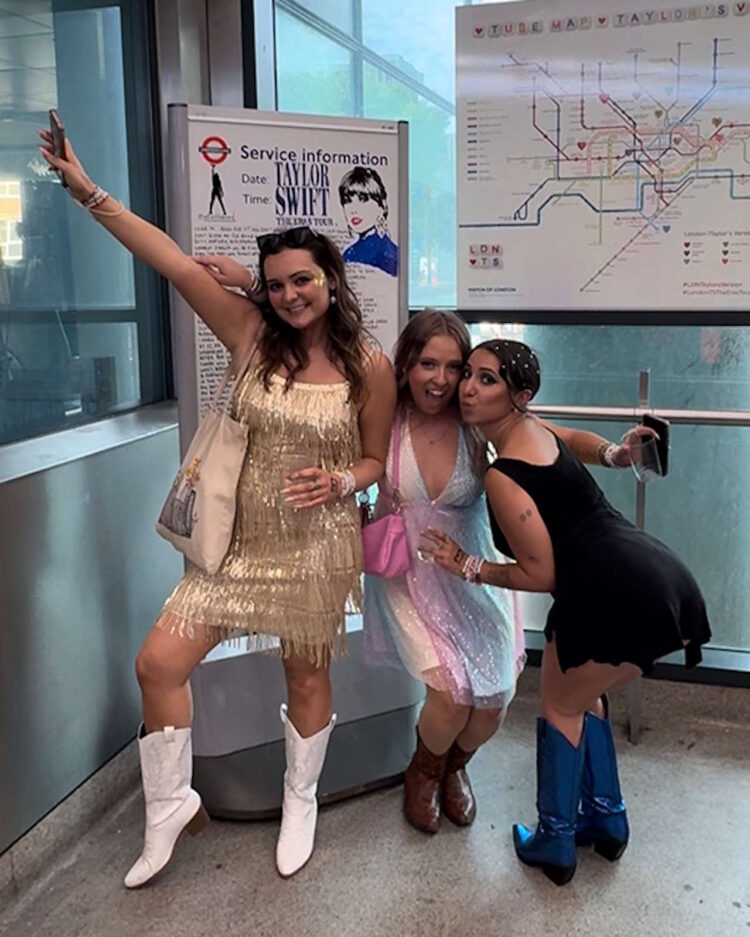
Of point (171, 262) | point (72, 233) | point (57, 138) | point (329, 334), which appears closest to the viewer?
point (57, 138)

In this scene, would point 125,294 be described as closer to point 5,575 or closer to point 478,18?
point 5,575

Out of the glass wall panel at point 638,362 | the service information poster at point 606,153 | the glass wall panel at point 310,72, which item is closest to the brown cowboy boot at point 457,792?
the glass wall panel at point 638,362

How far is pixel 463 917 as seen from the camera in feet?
6.12

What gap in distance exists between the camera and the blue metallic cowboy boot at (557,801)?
190cm

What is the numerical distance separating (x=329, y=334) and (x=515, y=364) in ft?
1.24

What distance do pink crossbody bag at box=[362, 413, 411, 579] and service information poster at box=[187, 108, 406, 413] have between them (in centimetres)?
47

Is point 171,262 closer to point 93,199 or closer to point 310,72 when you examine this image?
point 93,199

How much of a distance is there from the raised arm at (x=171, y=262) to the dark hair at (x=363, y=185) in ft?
1.77

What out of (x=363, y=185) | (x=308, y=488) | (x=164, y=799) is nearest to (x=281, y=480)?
(x=308, y=488)

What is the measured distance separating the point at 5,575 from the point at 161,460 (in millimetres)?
666

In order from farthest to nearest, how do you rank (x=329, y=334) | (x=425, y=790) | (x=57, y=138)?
(x=425, y=790) < (x=329, y=334) < (x=57, y=138)

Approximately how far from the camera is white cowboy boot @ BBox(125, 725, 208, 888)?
1.83 metres

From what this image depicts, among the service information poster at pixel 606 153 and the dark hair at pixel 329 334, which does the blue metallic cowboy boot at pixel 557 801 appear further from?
the service information poster at pixel 606 153

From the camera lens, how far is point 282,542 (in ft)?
6.07
